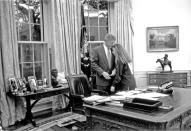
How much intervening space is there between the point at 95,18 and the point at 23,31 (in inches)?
75.3

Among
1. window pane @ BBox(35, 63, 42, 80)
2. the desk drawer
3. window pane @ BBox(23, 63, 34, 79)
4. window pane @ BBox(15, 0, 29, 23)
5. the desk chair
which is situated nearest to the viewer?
the desk chair

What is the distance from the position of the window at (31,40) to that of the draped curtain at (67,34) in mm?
298

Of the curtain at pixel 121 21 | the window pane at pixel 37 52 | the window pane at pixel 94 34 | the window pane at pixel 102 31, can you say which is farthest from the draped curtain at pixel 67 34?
the curtain at pixel 121 21

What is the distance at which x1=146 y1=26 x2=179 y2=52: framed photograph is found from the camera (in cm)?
528

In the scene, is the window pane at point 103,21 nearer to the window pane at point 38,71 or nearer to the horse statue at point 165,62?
the horse statue at point 165,62

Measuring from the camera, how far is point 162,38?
17.5 ft

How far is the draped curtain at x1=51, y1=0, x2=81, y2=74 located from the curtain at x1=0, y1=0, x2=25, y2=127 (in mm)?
901

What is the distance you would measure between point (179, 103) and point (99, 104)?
2.59 feet

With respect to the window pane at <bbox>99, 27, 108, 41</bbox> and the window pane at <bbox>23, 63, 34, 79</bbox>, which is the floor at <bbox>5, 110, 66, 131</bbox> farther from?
the window pane at <bbox>99, 27, 108, 41</bbox>

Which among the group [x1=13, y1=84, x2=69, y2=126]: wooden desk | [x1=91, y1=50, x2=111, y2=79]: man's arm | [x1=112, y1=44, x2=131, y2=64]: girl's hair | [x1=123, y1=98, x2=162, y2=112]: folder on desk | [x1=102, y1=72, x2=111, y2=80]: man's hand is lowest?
[x1=13, y1=84, x2=69, y2=126]: wooden desk

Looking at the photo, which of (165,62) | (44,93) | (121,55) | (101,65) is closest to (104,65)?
(101,65)

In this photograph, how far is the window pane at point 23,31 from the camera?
12.4 feet

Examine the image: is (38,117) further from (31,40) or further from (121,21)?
(121,21)

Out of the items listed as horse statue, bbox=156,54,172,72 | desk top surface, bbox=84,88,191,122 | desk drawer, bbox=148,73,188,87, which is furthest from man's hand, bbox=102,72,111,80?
horse statue, bbox=156,54,172,72
